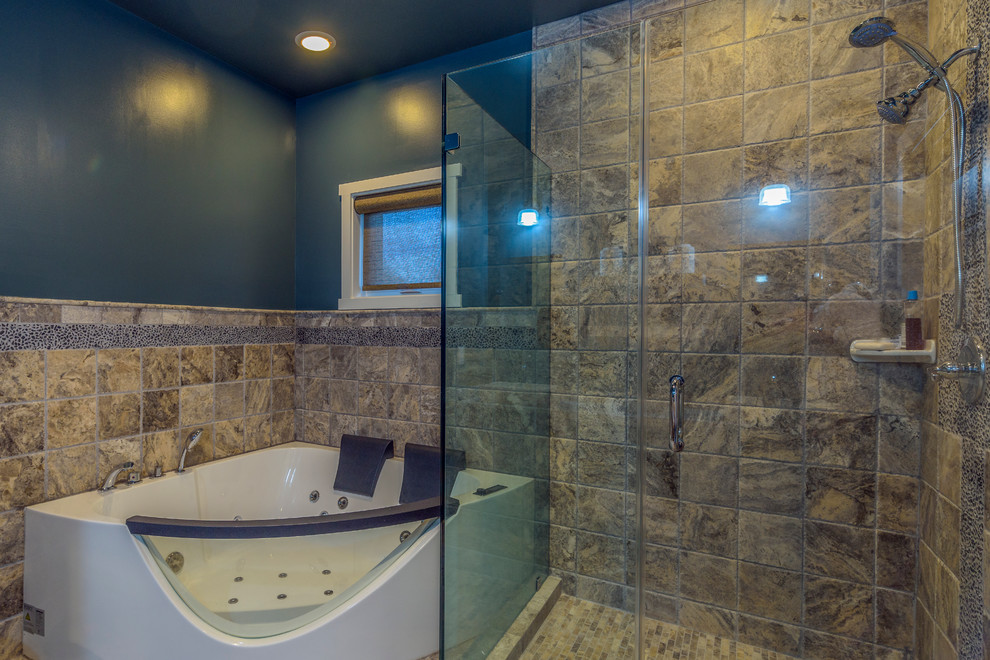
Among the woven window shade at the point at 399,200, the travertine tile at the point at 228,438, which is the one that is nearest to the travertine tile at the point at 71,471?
→ the travertine tile at the point at 228,438

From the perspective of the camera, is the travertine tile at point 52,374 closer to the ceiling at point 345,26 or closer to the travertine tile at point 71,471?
the travertine tile at point 71,471

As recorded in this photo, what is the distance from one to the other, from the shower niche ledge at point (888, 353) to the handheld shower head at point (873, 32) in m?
0.82

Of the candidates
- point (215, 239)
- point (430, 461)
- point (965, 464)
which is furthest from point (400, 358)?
point (965, 464)

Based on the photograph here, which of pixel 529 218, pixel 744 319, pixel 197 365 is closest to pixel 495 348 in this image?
pixel 529 218

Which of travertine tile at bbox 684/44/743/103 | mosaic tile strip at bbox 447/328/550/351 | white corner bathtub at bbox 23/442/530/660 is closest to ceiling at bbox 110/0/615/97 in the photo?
travertine tile at bbox 684/44/743/103

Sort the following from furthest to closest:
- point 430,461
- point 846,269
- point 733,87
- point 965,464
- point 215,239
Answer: point 215,239 → point 430,461 → point 733,87 → point 846,269 → point 965,464

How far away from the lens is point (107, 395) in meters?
2.02

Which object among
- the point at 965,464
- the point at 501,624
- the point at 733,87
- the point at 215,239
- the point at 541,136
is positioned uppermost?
the point at 733,87

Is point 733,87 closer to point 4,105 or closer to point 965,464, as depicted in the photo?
point 965,464

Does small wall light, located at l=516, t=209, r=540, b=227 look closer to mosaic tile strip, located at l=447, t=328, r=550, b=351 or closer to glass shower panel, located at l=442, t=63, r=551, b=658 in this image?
glass shower panel, located at l=442, t=63, r=551, b=658

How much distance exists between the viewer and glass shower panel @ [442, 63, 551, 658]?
60.4 inches

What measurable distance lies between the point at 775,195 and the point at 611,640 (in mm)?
1522

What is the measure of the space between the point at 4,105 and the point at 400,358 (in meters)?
1.84

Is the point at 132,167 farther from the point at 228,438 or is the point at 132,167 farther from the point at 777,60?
the point at 777,60
